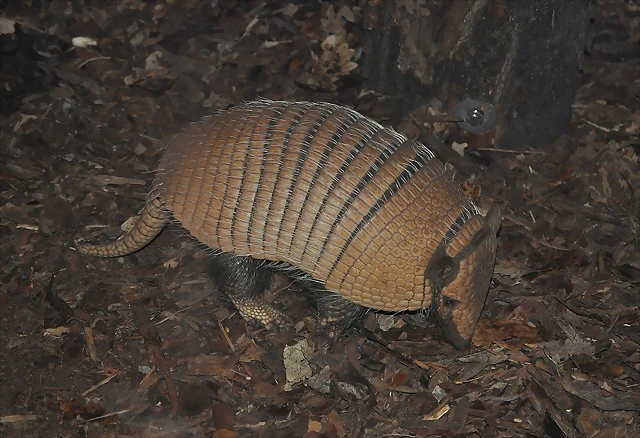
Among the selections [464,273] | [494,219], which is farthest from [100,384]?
[494,219]

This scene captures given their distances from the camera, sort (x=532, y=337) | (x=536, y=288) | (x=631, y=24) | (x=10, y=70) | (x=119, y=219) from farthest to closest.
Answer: (x=631, y=24) < (x=10, y=70) < (x=119, y=219) < (x=536, y=288) < (x=532, y=337)

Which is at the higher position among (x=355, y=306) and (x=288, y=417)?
(x=355, y=306)

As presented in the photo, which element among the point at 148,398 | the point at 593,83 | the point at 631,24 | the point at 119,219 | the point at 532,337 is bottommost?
the point at 148,398

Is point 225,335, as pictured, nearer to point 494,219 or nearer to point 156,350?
point 156,350

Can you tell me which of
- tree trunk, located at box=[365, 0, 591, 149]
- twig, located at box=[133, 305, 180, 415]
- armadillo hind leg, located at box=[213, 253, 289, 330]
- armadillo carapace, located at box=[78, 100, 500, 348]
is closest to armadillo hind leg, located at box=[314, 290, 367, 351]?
armadillo carapace, located at box=[78, 100, 500, 348]

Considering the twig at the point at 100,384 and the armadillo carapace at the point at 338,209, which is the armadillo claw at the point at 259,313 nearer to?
the armadillo carapace at the point at 338,209

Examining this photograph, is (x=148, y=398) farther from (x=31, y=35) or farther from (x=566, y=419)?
(x=31, y=35)

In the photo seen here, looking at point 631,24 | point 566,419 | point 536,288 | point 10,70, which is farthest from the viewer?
point 631,24

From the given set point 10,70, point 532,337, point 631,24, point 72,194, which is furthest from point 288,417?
point 631,24
